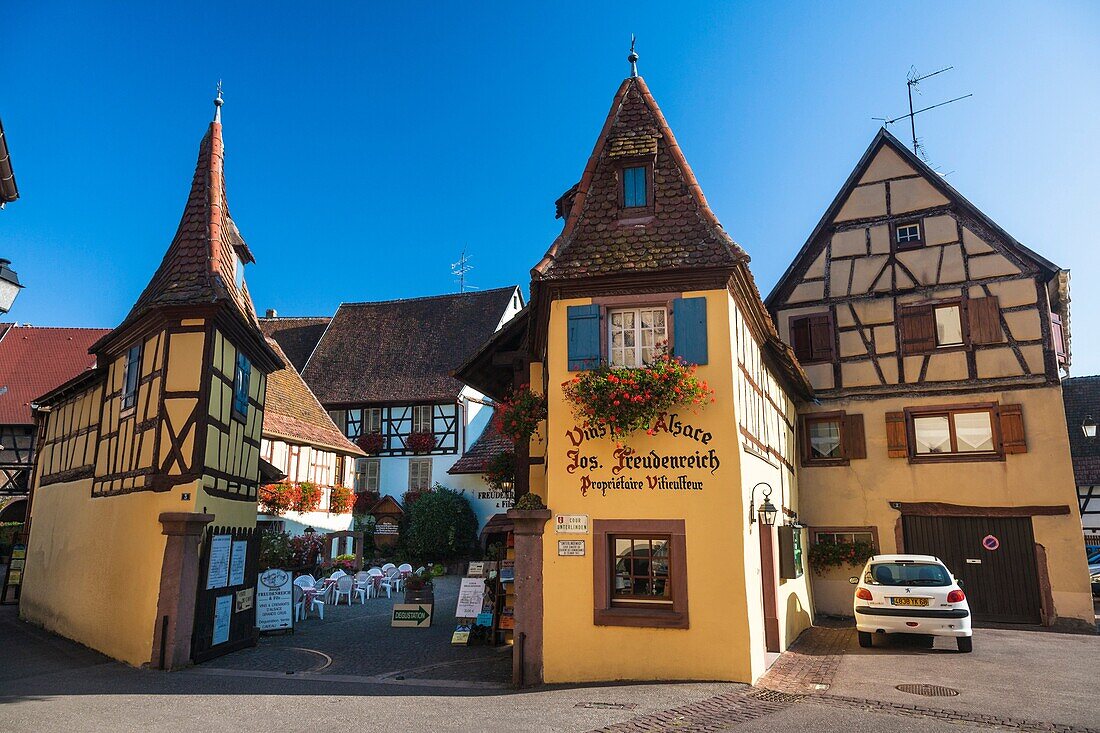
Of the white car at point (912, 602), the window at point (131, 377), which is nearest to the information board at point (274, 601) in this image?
the window at point (131, 377)

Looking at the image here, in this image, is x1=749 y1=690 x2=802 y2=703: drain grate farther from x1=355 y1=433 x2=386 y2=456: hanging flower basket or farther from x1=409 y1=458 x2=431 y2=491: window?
x1=355 y1=433 x2=386 y2=456: hanging flower basket

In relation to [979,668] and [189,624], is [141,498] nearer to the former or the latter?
[189,624]

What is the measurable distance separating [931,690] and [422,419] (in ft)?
95.0

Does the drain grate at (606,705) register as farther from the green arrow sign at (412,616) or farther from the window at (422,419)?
the window at (422,419)

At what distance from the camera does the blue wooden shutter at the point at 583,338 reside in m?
11.2

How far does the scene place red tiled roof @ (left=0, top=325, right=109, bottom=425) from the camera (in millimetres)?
34156

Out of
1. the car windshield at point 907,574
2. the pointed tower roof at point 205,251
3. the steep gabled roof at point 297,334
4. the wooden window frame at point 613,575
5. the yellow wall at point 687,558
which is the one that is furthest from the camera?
the steep gabled roof at point 297,334

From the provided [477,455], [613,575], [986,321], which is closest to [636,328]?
[613,575]

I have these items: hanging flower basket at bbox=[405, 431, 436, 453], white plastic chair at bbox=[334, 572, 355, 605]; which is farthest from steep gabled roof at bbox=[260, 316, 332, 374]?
white plastic chair at bbox=[334, 572, 355, 605]

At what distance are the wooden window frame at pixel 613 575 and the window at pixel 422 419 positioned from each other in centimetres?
2655

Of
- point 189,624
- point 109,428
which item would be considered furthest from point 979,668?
point 109,428

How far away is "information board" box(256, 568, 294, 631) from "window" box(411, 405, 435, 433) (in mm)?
20505

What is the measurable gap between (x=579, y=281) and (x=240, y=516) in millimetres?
7871

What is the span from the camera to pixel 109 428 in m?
15.3
